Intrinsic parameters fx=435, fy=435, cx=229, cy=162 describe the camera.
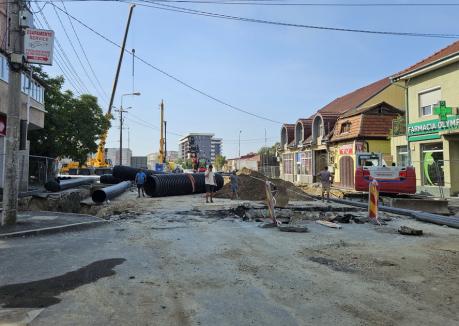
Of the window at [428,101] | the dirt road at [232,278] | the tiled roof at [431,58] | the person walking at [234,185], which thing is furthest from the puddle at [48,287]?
the tiled roof at [431,58]

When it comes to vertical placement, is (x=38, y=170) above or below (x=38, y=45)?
below

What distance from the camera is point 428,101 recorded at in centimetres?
2472

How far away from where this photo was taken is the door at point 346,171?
1251 inches

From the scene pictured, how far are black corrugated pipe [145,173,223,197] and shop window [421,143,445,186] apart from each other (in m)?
13.2

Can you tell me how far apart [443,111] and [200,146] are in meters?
Answer: 83.1

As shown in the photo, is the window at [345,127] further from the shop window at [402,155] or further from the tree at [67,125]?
the tree at [67,125]

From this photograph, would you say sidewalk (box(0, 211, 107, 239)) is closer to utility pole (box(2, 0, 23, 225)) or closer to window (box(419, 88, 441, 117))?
utility pole (box(2, 0, 23, 225))

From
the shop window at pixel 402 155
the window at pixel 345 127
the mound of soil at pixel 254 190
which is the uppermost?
the window at pixel 345 127

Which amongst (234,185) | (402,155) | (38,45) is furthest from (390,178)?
(38,45)

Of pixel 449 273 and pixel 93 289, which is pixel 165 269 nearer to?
pixel 93 289

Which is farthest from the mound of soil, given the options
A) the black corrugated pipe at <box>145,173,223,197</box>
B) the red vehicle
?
the red vehicle

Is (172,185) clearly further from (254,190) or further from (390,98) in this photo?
(390,98)

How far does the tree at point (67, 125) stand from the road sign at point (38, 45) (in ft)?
72.1

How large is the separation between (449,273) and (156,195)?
19.3 m
